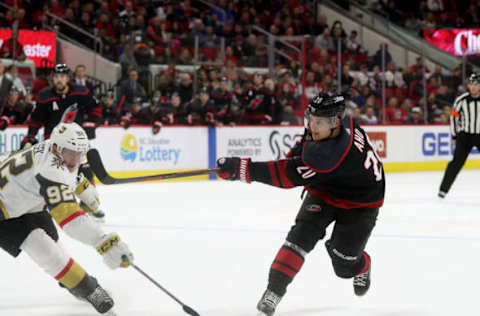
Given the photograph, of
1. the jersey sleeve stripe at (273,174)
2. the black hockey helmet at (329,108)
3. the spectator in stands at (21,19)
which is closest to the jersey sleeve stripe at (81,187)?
the jersey sleeve stripe at (273,174)

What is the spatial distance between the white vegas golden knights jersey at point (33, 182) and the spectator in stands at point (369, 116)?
9350mm

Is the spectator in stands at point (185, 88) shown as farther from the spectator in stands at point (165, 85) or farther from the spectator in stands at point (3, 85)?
the spectator in stands at point (3, 85)

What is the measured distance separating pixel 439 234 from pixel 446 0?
15515mm

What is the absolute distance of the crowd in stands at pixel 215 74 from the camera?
10.3 metres

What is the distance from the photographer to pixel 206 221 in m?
6.11

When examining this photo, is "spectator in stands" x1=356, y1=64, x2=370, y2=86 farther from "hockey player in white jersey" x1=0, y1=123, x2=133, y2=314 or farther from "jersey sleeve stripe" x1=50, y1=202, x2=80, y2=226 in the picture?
"jersey sleeve stripe" x1=50, y1=202, x2=80, y2=226

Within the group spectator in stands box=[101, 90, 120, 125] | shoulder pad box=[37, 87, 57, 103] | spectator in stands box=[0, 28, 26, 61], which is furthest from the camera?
spectator in stands box=[0, 28, 26, 61]

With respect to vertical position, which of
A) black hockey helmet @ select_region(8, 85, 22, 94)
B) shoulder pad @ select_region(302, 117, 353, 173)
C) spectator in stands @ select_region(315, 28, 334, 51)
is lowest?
shoulder pad @ select_region(302, 117, 353, 173)

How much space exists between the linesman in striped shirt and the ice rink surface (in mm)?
403

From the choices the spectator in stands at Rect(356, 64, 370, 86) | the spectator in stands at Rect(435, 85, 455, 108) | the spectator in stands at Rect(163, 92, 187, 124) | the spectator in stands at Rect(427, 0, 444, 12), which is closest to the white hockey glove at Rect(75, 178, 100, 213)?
the spectator in stands at Rect(163, 92, 187, 124)

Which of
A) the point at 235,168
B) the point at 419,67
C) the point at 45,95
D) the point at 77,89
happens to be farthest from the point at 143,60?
the point at 235,168

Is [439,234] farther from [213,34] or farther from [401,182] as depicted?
[213,34]

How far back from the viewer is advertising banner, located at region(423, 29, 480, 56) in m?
17.7

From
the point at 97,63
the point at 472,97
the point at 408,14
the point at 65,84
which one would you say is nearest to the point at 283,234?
the point at 65,84
